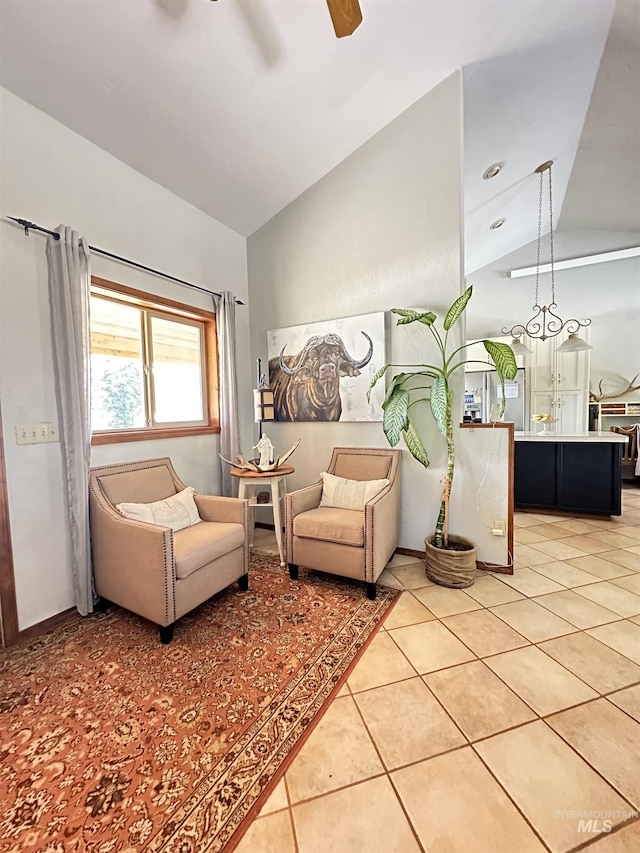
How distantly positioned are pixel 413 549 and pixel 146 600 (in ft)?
6.53

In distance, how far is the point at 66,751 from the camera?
1308 mm

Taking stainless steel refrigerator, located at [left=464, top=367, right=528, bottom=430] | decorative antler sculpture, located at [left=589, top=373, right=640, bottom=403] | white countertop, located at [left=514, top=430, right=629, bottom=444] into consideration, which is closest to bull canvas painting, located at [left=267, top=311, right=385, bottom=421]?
white countertop, located at [left=514, top=430, right=629, bottom=444]

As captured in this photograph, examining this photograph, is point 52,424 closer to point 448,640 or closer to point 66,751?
point 66,751

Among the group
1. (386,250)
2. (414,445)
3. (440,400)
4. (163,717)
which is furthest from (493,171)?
(163,717)

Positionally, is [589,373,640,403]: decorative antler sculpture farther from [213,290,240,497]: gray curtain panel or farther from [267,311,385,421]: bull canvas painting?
[213,290,240,497]: gray curtain panel

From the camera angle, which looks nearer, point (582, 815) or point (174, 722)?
point (582, 815)

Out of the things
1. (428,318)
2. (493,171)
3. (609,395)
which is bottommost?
(609,395)

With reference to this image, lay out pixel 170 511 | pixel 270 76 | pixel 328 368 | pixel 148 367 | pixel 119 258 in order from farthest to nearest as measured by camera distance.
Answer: pixel 328 368, pixel 148 367, pixel 119 258, pixel 170 511, pixel 270 76

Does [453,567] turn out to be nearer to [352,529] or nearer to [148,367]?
[352,529]

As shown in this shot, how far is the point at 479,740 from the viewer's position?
4.34ft

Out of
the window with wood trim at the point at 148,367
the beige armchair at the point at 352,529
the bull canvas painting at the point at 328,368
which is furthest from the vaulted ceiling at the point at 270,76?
the beige armchair at the point at 352,529

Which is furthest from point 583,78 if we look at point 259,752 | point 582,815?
point 259,752

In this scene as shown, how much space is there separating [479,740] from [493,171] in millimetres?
4552

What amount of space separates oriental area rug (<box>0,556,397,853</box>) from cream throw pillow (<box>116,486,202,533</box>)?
0.56 meters
